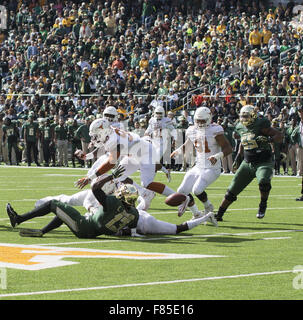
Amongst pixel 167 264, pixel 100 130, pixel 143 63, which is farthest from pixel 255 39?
pixel 167 264

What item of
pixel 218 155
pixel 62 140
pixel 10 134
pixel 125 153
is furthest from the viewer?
pixel 10 134

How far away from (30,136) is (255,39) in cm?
881

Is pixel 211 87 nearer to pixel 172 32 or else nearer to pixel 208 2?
pixel 172 32

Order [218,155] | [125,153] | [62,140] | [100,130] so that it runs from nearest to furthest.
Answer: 1. [100,130]
2. [125,153]
3. [218,155]
4. [62,140]

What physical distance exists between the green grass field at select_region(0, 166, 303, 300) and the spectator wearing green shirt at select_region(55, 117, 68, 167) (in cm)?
1628

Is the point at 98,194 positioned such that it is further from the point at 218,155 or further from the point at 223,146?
the point at 223,146

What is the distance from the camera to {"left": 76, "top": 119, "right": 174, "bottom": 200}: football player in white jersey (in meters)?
Result: 12.9

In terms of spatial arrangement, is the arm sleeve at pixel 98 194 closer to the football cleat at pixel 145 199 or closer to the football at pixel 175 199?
the football at pixel 175 199

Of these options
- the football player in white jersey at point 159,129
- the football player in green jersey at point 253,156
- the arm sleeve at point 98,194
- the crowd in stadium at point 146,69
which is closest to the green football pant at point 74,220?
the arm sleeve at point 98,194

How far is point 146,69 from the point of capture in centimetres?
3509

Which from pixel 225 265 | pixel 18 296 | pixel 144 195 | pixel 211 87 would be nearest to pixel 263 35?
pixel 211 87

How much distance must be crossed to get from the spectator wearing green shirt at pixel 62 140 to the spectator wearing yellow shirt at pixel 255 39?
741 centimetres

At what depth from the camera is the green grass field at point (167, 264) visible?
8141 mm

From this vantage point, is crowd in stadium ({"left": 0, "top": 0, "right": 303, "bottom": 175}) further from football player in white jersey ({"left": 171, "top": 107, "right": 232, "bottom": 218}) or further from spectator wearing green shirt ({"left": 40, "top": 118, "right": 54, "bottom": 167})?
football player in white jersey ({"left": 171, "top": 107, "right": 232, "bottom": 218})
